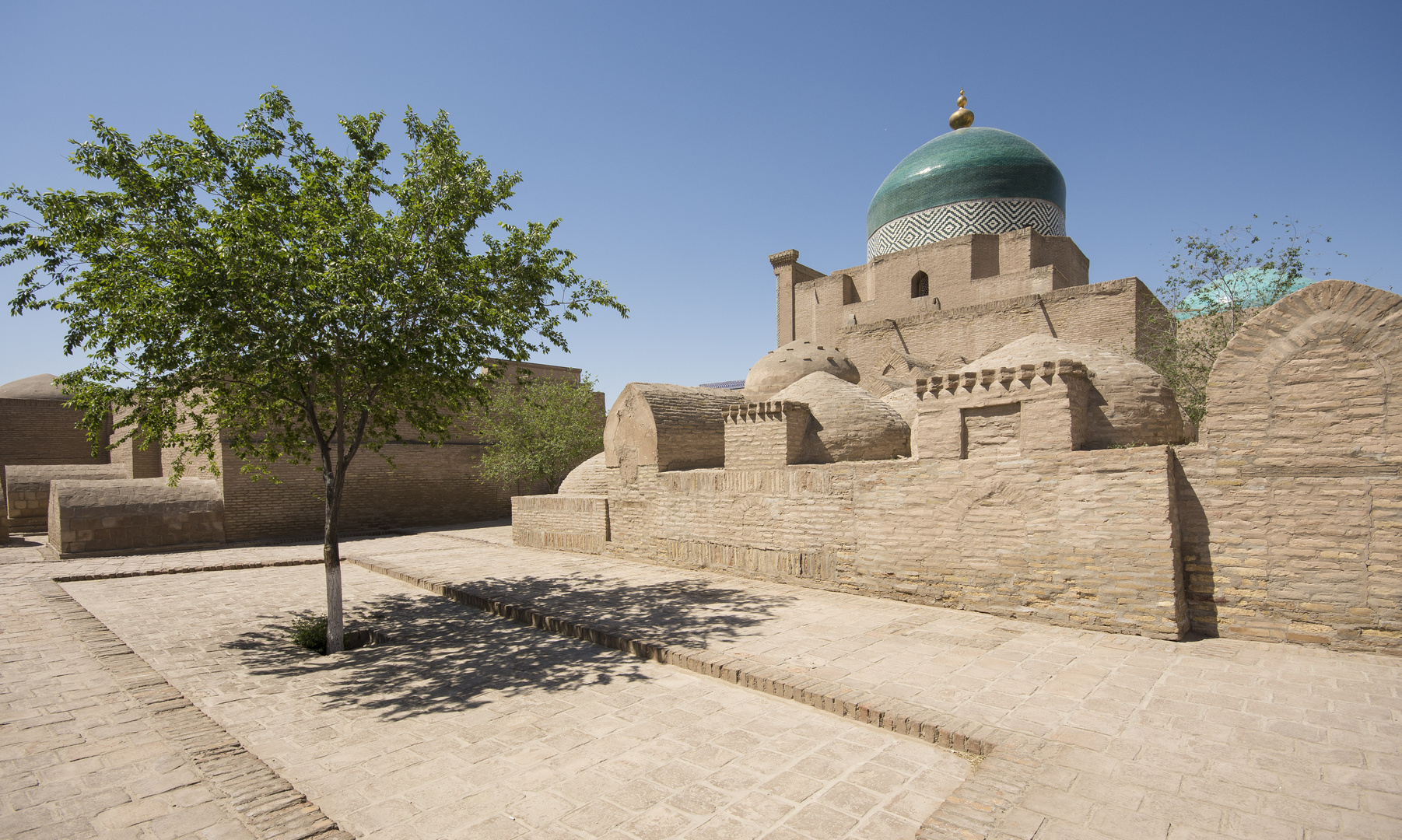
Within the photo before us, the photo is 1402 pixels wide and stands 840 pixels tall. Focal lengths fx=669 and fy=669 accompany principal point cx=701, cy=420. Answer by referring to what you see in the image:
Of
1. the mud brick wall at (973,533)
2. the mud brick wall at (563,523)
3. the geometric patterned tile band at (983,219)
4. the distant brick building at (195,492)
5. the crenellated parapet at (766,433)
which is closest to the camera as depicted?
the mud brick wall at (973,533)

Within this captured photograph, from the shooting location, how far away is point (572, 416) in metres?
16.8

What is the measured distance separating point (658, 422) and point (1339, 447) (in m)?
7.38

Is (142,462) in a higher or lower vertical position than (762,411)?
lower

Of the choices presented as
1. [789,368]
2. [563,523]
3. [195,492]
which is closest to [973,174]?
[789,368]

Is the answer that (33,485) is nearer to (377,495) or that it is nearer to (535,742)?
(377,495)

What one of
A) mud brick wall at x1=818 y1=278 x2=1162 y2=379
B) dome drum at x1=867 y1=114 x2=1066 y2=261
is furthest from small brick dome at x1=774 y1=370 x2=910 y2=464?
dome drum at x1=867 y1=114 x2=1066 y2=261

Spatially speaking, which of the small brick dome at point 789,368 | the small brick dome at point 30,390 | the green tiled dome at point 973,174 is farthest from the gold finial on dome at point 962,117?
the small brick dome at point 30,390

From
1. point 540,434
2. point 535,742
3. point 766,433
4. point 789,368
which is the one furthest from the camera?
point 540,434

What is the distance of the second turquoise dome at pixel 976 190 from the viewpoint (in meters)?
18.8

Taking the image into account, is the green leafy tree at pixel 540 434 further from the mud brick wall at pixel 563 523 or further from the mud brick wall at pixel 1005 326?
the mud brick wall at pixel 1005 326

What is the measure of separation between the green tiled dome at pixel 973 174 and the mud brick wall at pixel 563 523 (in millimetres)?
14200

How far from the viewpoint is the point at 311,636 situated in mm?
6125

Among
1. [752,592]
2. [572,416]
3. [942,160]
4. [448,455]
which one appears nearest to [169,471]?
[448,455]

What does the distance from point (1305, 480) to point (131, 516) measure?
56.1ft
